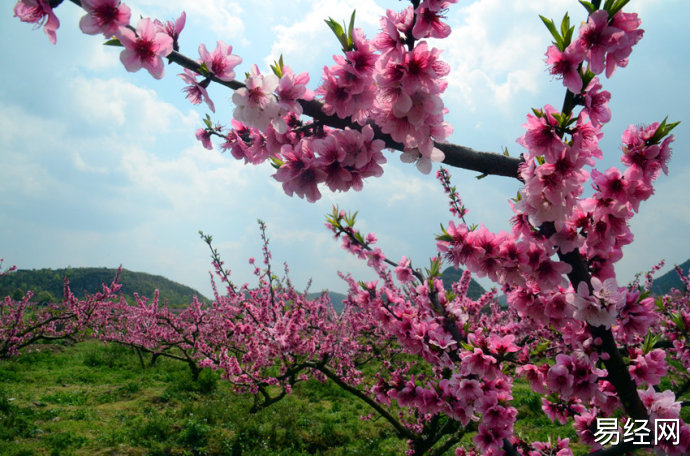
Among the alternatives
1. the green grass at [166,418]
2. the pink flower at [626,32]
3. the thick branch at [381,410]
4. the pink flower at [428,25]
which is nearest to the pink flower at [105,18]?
the pink flower at [428,25]

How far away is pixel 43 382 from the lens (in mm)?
10133

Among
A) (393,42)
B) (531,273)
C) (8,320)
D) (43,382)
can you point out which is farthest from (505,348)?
(8,320)

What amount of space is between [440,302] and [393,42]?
249 centimetres

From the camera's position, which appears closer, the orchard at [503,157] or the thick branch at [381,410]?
the orchard at [503,157]

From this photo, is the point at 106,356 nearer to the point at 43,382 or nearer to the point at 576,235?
the point at 43,382

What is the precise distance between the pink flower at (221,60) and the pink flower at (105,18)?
29 centimetres

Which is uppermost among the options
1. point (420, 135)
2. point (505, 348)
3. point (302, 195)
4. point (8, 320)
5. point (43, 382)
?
point (420, 135)

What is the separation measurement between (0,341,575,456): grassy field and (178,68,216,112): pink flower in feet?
16.7

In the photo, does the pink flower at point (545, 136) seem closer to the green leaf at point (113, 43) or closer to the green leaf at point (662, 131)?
the green leaf at point (662, 131)

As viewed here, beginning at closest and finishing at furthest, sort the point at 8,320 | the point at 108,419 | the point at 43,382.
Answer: the point at 108,419 → the point at 43,382 → the point at 8,320

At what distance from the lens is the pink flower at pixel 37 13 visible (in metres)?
1.21

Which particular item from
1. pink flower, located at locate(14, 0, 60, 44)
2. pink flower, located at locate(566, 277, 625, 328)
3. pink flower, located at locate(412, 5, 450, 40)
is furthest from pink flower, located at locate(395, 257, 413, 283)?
pink flower, located at locate(14, 0, 60, 44)

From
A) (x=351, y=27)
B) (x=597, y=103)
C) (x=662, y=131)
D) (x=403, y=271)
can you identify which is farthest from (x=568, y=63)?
(x=403, y=271)

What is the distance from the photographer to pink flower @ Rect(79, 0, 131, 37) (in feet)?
4.05
